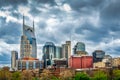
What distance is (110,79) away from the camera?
297ft

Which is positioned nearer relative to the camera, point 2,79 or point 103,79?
point 103,79

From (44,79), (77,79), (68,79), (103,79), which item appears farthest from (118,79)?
(44,79)

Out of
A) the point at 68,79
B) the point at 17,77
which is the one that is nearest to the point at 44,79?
the point at 68,79

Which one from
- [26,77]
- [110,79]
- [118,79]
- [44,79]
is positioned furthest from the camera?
[44,79]

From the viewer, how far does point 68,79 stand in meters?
105

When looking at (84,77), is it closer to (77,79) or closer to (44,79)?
(77,79)

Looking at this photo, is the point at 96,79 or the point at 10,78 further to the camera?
the point at 10,78

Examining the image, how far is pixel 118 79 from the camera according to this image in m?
83.7

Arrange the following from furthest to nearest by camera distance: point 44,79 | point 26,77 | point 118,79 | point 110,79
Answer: point 44,79 < point 26,77 < point 110,79 < point 118,79

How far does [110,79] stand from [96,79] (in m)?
5.57

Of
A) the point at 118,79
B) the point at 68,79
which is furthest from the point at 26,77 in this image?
the point at 118,79

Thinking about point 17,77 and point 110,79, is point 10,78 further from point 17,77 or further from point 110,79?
point 110,79

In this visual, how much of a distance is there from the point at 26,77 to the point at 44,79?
9834 millimetres

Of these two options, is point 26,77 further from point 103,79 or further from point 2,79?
point 103,79
